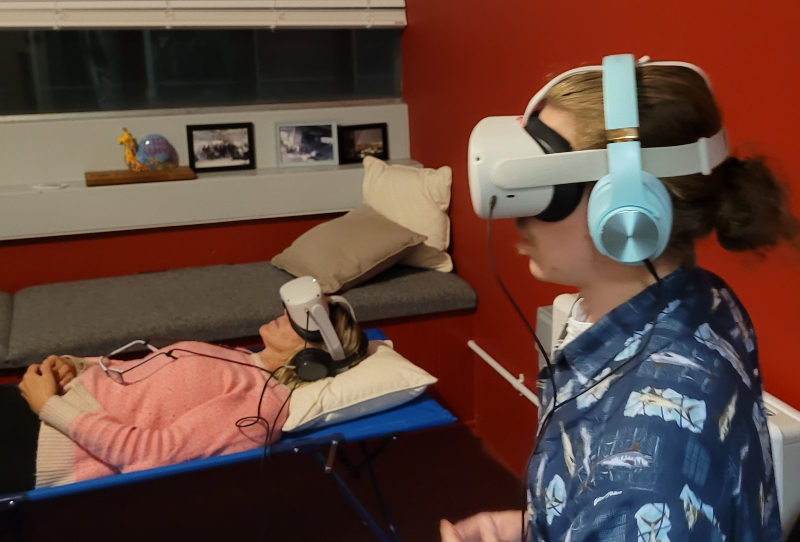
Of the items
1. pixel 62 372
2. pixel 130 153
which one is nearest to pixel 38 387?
pixel 62 372

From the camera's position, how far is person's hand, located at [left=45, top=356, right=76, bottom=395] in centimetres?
192

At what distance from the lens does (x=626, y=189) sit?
0.76 m

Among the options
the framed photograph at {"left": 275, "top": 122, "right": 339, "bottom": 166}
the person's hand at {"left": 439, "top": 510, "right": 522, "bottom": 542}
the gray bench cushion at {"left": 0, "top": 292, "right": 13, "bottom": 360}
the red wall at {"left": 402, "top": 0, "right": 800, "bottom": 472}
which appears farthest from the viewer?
the framed photograph at {"left": 275, "top": 122, "right": 339, "bottom": 166}

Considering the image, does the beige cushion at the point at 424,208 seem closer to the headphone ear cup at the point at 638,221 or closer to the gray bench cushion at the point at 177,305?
the gray bench cushion at the point at 177,305

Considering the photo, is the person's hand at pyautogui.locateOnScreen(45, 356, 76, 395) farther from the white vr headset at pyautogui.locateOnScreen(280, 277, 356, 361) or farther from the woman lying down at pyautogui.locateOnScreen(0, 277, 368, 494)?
the white vr headset at pyautogui.locateOnScreen(280, 277, 356, 361)

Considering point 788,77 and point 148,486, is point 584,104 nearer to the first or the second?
point 788,77

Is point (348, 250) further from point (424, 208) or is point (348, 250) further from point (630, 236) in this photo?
point (630, 236)

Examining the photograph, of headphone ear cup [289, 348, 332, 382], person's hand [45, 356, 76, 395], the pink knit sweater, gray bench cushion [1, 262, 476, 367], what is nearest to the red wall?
gray bench cushion [1, 262, 476, 367]

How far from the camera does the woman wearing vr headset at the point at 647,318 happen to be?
693mm

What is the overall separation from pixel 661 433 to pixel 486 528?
0.37m

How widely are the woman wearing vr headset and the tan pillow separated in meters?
1.84

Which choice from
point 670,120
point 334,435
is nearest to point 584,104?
point 670,120

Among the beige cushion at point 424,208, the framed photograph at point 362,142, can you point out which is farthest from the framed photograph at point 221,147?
the beige cushion at point 424,208

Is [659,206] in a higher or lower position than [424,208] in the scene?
higher
